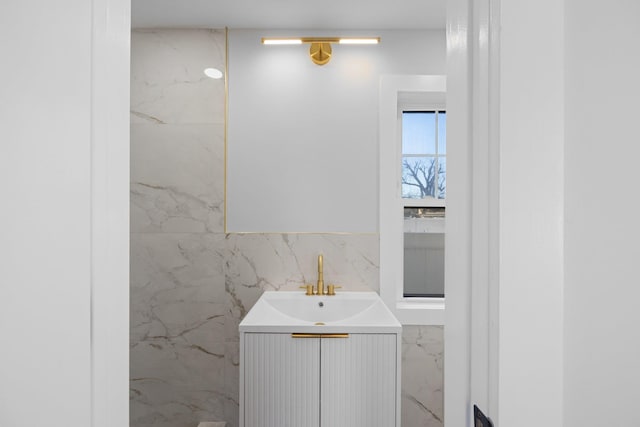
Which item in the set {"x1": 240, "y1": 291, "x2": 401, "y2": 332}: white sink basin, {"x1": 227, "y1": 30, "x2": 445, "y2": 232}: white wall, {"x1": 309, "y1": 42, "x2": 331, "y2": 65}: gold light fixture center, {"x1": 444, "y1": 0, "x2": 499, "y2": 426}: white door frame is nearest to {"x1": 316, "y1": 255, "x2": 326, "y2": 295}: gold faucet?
{"x1": 240, "y1": 291, "x2": 401, "y2": 332}: white sink basin

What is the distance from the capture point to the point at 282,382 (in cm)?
158

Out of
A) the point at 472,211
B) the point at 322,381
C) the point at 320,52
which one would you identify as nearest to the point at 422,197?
the point at 320,52

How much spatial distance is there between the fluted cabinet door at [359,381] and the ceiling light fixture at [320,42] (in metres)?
1.52

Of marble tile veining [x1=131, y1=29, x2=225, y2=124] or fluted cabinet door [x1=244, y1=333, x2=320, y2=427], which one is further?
marble tile veining [x1=131, y1=29, x2=225, y2=124]

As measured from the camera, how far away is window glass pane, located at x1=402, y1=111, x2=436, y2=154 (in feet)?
7.72

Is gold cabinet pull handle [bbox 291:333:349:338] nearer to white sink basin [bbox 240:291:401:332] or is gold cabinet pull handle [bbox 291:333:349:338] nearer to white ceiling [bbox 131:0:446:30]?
white sink basin [bbox 240:291:401:332]
